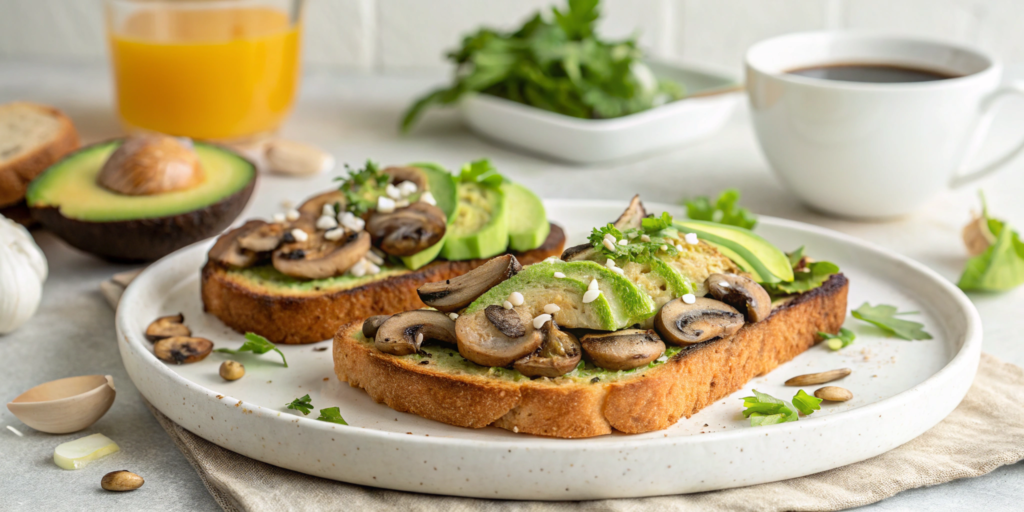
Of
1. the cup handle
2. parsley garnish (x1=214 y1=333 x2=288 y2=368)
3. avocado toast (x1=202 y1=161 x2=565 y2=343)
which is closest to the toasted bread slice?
avocado toast (x1=202 y1=161 x2=565 y2=343)

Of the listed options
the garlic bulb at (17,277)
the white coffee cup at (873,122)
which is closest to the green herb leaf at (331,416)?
the garlic bulb at (17,277)

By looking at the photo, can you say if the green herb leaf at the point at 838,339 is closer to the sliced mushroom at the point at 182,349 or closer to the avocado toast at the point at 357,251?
the avocado toast at the point at 357,251

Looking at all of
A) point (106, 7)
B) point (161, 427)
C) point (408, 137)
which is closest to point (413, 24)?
point (408, 137)

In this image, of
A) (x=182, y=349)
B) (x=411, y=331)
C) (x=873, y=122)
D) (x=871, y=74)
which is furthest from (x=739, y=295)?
(x=871, y=74)

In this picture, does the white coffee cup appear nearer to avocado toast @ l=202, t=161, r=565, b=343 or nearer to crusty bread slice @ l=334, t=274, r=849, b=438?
avocado toast @ l=202, t=161, r=565, b=343

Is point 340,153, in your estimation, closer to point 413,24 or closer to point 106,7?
point 106,7

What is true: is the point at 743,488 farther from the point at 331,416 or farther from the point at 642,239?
the point at 331,416
